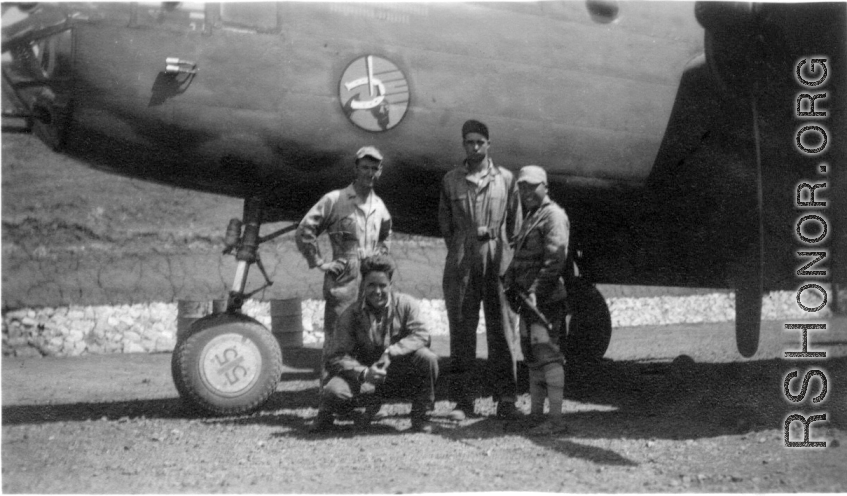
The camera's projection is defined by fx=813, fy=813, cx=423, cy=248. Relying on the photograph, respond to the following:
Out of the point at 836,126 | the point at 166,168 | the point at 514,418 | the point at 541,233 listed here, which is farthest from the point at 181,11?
the point at 836,126

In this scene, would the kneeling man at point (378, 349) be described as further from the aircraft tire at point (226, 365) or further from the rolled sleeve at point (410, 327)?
the aircraft tire at point (226, 365)

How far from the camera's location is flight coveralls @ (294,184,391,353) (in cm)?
537

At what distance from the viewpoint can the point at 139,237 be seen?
20.8 m

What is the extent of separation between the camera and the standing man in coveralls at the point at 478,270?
17.8ft

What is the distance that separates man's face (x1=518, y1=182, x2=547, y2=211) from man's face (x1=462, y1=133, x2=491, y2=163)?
0.44m

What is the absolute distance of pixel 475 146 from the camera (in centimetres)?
547

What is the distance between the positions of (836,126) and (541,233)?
111 inches

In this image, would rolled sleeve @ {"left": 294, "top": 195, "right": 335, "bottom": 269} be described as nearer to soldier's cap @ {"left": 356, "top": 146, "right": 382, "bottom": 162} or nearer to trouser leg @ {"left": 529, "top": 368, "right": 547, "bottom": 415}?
soldier's cap @ {"left": 356, "top": 146, "right": 382, "bottom": 162}

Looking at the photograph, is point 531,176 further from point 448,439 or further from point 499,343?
point 448,439

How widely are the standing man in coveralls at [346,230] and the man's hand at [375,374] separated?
616mm

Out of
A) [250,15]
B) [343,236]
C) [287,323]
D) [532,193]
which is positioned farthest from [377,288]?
[287,323]

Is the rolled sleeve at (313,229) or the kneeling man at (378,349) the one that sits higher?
the rolled sleeve at (313,229)

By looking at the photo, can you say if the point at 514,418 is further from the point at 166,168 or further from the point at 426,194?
the point at 166,168

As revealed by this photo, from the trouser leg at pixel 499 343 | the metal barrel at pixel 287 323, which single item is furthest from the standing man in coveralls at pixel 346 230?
the metal barrel at pixel 287 323
